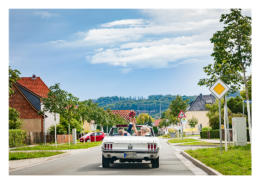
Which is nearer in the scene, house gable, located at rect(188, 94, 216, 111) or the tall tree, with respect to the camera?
the tall tree

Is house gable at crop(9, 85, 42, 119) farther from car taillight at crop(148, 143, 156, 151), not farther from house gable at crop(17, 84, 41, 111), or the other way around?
car taillight at crop(148, 143, 156, 151)

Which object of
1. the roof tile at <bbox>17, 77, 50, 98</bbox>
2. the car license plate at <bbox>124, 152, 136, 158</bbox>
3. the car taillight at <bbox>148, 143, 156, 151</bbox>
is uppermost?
the roof tile at <bbox>17, 77, 50, 98</bbox>

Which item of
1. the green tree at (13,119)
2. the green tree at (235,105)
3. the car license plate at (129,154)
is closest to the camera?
the car license plate at (129,154)

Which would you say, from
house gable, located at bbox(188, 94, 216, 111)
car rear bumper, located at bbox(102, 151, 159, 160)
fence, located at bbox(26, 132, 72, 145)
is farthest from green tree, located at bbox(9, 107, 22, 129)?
house gable, located at bbox(188, 94, 216, 111)

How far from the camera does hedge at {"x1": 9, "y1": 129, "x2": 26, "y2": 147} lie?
3312 cm

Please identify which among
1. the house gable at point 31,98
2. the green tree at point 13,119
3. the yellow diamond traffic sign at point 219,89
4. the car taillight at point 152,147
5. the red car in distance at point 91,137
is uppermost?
the house gable at point 31,98

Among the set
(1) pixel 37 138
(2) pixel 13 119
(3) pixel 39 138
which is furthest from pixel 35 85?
(2) pixel 13 119

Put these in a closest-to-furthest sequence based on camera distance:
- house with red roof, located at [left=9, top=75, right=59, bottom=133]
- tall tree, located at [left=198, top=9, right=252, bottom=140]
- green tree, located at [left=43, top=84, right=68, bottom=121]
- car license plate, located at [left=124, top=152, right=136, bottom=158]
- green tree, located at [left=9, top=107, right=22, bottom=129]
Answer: car license plate, located at [left=124, top=152, right=136, bottom=158], tall tree, located at [left=198, top=9, right=252, bottom=140], green tree, located at [left=43, top=84, right=68, bottom=121], green tree, located at [left=9, top=107, right=22, bottom=129], house with red roof, located at [left=9, top=75, right=59, bottom=133]

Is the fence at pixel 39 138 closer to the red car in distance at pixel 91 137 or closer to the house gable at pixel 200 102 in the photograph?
the red car in distance at pixel 91 137

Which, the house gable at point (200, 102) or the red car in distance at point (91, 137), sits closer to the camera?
the red car in distance at point (91, 137)

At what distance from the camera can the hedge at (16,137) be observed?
3312 cm

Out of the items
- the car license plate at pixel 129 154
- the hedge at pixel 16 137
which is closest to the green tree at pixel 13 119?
the hedge at pixel 16 137

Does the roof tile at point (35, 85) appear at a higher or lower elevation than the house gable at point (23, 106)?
higher
